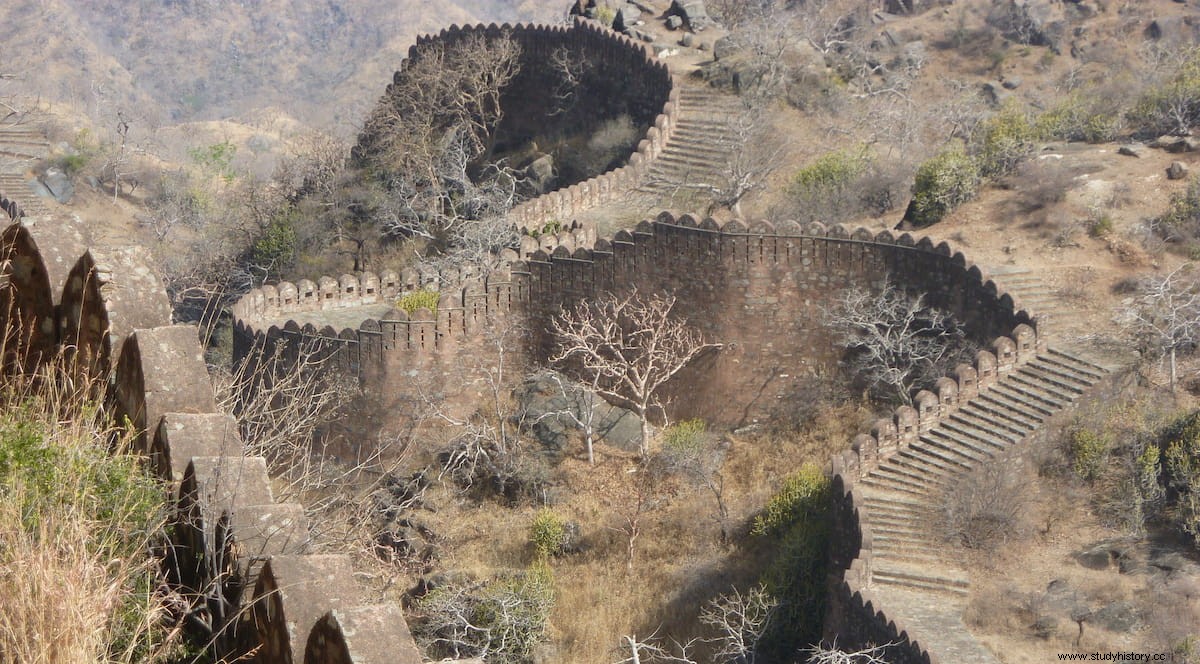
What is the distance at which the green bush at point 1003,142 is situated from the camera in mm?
33656

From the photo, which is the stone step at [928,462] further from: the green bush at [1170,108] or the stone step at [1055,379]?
the green bush at [1170,108]

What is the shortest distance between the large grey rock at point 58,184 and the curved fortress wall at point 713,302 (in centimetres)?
2584

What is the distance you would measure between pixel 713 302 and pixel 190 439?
18.8 metres

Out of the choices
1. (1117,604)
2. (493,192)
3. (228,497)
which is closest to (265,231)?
(493,192)

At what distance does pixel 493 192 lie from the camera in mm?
37375

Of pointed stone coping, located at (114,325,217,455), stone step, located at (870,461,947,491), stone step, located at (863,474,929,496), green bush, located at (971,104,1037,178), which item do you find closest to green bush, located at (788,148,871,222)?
green bush, located at (971,104,1037,178)

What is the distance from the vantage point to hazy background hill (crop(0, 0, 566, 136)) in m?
104

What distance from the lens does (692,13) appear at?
4522 centimetres

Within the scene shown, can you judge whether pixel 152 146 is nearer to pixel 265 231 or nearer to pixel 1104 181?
pixel 265 231

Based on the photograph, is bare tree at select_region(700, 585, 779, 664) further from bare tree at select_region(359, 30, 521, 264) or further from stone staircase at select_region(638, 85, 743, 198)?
bare tree at select_region(359, 30, 521, 264)

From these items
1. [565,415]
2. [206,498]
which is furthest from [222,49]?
[206,498]

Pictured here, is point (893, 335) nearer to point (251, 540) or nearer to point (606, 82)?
point (606, 82)

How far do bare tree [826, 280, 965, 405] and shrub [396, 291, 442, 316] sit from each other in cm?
662

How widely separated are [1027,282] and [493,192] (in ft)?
41.3
